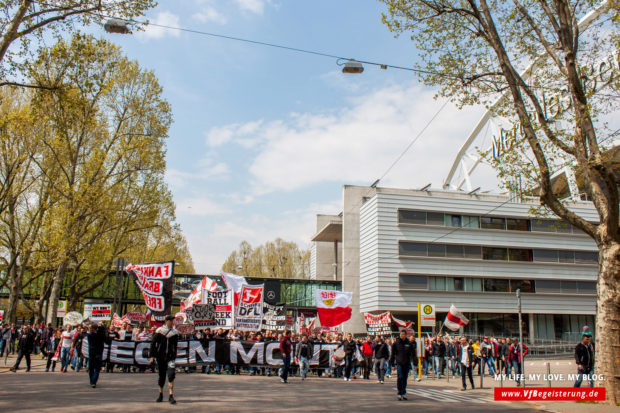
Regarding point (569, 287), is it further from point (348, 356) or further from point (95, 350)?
point (95, 350)

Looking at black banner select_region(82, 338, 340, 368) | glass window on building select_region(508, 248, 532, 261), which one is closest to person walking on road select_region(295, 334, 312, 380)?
black banner select_region(82, 338, 340, 368)

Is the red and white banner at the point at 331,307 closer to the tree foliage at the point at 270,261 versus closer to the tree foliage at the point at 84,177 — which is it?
the tree foliage at the point at 84,177

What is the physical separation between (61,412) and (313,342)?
14.6 metres

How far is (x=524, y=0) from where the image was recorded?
589 inches

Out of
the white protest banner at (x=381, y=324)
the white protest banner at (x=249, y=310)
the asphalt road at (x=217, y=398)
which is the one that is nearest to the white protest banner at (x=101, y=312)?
the white protest banner at (x=249, y=310)

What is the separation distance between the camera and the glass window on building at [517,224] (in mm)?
47312

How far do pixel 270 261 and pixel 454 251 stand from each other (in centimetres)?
3755

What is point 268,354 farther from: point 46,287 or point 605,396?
point 46,287

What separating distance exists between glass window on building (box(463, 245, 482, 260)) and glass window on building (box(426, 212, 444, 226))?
10.6 ft

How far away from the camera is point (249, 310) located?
23641mm

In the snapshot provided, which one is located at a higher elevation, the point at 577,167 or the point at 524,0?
the point at 524,0

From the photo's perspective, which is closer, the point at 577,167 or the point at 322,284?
the point at 577,167

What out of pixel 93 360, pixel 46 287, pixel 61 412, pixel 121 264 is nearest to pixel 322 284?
pixel 46 287

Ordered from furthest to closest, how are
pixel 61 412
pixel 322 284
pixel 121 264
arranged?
pixel 322 284 < pixel 121 264 < pixel 61 412
